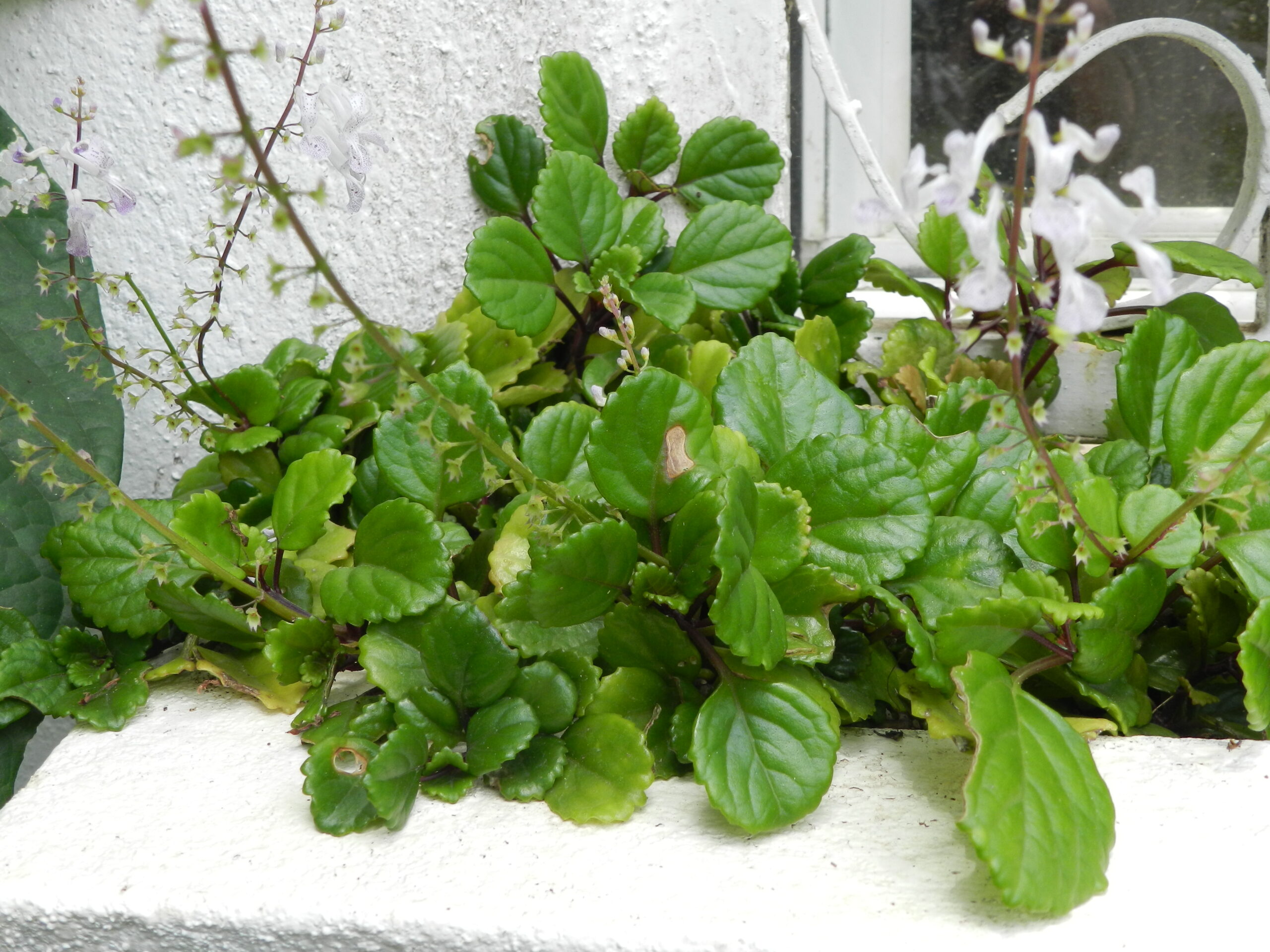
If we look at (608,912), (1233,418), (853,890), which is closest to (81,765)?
→ (608,912)

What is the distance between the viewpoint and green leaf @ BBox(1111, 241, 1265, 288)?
0.78 meters

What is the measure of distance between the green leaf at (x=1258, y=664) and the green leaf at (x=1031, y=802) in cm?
10

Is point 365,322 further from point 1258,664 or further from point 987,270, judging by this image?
point 1258,664

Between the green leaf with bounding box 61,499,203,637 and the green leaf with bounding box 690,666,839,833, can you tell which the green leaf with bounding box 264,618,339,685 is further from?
the green leaf with bounding box 690,666,839,833

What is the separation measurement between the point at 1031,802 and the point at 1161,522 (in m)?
0.19

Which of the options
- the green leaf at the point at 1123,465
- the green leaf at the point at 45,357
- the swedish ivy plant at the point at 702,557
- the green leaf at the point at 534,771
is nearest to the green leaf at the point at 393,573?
the swedish ivy plant at the point at 702,557

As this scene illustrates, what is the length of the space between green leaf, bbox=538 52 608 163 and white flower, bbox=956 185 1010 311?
54 cm

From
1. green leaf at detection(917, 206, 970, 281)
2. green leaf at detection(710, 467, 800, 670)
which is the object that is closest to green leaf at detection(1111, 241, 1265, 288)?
green leaf at detection(917, 206, 970, 281)

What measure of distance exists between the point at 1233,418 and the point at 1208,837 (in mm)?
265

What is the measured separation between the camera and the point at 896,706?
0.62 m

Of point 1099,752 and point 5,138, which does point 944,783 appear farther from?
point 5,138

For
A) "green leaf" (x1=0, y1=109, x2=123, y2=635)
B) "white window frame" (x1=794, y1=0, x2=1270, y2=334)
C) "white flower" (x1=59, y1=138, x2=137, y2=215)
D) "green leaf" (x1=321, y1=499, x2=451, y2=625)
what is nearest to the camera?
"green leaf" (x1=321, y1=499, x2=451, y2=625)

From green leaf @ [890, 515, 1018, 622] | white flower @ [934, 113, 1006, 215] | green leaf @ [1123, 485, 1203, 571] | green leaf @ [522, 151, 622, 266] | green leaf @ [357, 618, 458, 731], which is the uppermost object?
white flower @ [934, 113, 1006, 215]

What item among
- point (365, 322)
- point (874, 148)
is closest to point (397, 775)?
point (365, 322)
